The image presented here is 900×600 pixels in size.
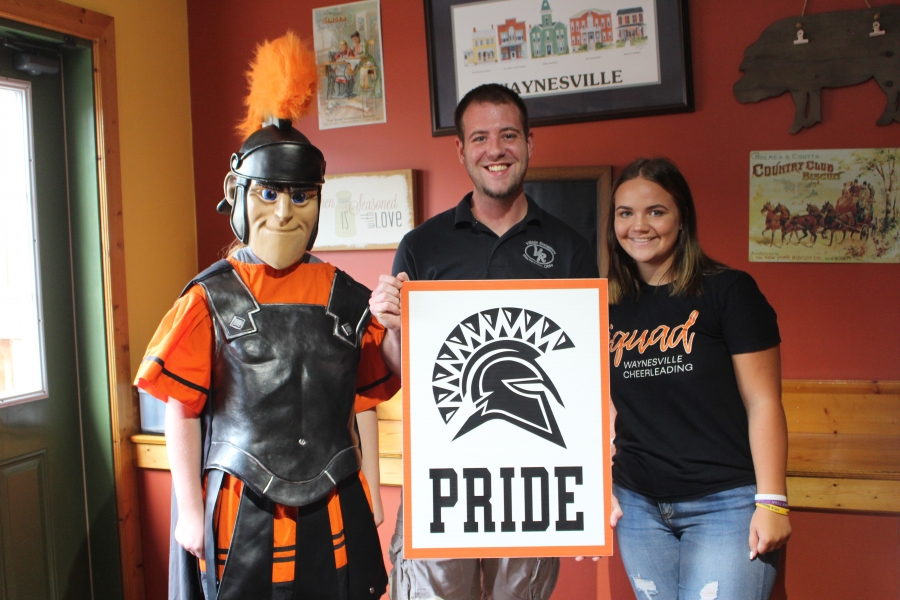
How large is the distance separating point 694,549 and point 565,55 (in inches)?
65.8

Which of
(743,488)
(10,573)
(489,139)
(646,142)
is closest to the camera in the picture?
(743,488)

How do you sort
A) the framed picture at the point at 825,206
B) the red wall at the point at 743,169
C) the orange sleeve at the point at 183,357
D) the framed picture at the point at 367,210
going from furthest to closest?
the framed picture at the point at 367,210 < the framed picture at the point at 825,206 < the red wall at the point at 743,169 < the orange sleeve at the point at 183,357

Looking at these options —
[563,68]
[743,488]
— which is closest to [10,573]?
[743,488]

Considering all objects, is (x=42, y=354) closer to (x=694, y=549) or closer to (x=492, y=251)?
(x=492, y=251)

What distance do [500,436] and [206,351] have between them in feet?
1.76

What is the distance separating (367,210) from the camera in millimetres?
2650

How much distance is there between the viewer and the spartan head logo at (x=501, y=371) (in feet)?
3.99

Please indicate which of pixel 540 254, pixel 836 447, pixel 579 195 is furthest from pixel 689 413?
pixel 579 195

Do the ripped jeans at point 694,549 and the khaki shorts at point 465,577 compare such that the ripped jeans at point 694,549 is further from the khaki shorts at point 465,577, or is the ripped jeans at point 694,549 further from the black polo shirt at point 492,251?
the black polo shirt at point 492,251

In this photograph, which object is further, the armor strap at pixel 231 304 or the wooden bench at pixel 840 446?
the wooden bench at pixel 840 446

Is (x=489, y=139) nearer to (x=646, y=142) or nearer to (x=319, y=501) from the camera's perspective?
(x=319, y=501)

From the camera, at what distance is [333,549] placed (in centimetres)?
126

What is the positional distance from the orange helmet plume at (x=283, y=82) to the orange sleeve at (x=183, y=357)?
0.36 m

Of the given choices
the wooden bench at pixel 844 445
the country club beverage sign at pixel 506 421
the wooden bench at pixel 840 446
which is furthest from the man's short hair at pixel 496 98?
the wooden bench at pixel 844 445
